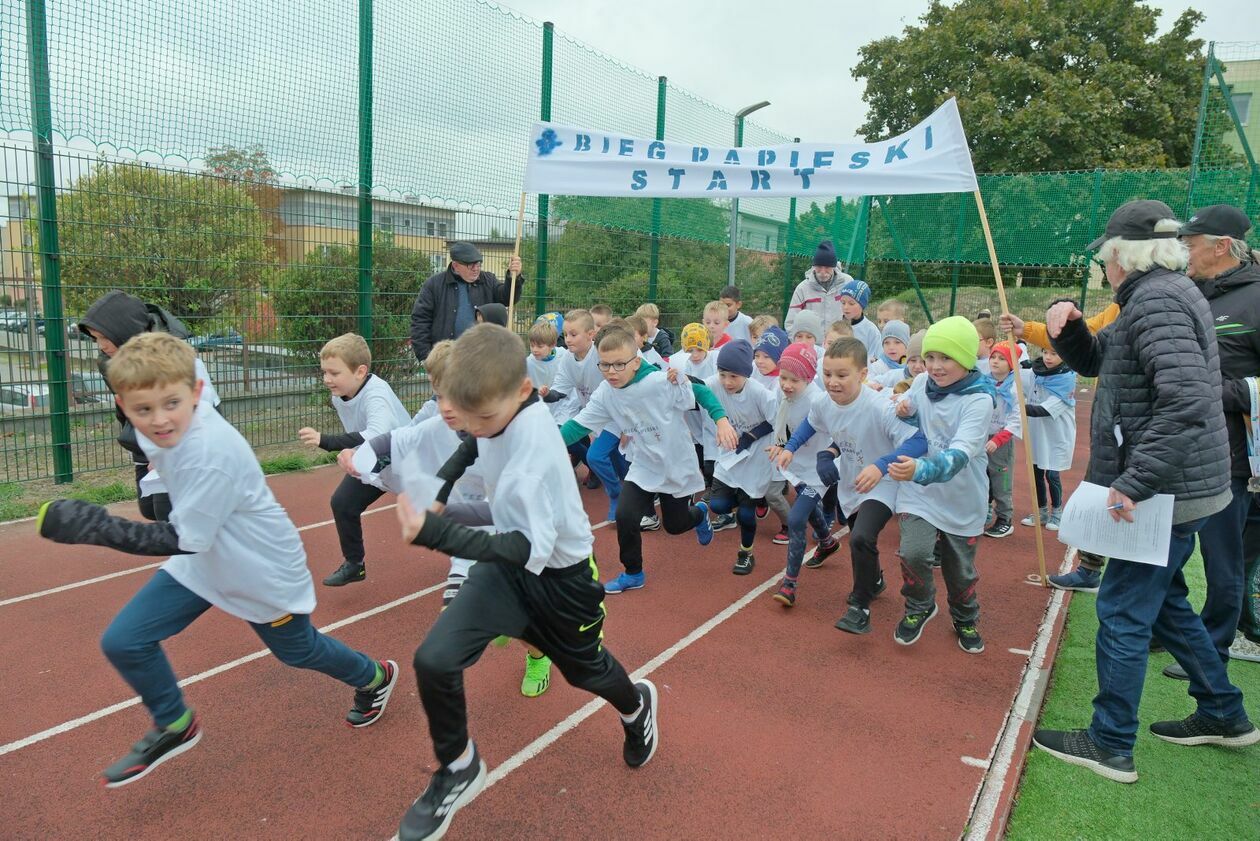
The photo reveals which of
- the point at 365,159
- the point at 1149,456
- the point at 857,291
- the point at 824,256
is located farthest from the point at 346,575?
the point at 824,256

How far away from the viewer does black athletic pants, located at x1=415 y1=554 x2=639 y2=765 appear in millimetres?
2625

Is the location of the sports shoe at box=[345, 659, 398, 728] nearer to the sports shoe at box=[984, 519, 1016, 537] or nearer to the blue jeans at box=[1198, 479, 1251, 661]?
the blue jeans at box=[1198, 479, 1251, 661]

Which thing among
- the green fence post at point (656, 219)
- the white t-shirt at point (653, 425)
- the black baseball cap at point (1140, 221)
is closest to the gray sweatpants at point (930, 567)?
the white t-shirt at point (653, 425)

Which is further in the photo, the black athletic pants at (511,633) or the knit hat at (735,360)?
the knit hat at (735,360)

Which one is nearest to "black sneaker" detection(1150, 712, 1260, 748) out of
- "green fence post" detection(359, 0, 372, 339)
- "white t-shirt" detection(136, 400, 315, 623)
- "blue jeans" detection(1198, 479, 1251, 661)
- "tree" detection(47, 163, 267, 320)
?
"blue jeans" detection(1198, 479, 1251, 661)

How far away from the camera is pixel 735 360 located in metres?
5.38

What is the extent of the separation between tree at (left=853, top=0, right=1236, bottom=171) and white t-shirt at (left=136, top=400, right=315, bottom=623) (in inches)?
1017

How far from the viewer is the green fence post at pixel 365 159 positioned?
323 inches

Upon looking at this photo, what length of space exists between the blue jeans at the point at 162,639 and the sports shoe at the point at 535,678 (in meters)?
0.92

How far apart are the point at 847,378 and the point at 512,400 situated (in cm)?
258

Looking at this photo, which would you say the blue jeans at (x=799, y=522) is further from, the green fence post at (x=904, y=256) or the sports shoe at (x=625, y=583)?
the green fence post at (x=904, y=256)

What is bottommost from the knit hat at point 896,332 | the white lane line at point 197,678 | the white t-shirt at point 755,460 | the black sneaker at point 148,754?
the white lane line at point 197,678

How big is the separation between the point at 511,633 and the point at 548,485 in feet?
1.86

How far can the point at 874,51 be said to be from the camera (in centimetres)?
2823
